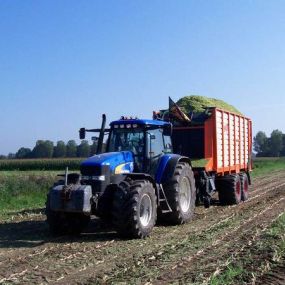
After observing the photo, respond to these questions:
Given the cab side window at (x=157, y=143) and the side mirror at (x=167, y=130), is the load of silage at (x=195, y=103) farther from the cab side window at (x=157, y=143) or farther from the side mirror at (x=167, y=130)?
the cab side window at (x=157, y=143)

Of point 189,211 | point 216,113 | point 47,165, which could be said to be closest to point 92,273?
point 189,211

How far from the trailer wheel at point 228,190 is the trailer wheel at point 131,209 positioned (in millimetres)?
5988

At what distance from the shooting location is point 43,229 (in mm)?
11203

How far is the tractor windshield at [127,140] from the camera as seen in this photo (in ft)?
36.3

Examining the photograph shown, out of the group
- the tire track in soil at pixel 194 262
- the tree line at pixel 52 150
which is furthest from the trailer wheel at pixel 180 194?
the tree line at pixel 52 150

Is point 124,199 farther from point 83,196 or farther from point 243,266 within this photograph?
point 243,266

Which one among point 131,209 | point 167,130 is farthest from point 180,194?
point 131,209

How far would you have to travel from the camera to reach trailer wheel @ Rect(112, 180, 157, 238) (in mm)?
9383

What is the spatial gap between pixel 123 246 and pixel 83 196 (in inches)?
45.3

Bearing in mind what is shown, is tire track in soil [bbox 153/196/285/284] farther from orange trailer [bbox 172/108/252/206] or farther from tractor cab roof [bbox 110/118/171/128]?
tractor cab roof [bbox 110/118/171/128]

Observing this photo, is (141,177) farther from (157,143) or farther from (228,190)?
(228,190)

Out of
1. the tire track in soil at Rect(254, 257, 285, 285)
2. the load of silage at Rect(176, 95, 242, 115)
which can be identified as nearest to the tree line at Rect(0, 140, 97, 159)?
the load of silage at Rect(176, 95, 242, 115)

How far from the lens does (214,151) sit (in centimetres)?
1430

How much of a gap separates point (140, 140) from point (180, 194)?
5.28ft
